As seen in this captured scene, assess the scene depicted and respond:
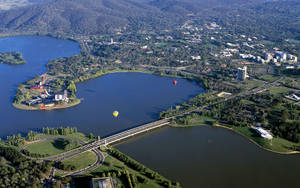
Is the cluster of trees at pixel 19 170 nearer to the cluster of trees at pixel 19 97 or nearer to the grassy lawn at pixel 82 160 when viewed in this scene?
the grassy lawn at pixel 82 160

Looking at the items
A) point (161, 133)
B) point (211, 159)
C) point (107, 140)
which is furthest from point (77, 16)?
point (211, 159)

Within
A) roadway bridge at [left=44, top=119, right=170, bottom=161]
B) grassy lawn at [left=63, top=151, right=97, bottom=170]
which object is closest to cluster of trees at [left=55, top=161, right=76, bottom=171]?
grassy lawn at [left=63, top=151, right=97, bottom=170]

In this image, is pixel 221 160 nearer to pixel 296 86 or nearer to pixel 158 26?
pixel 296 86

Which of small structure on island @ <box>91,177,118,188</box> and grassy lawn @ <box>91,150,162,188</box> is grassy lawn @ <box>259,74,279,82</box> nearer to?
grassy lawn @ <box>91,150,162,188</box>

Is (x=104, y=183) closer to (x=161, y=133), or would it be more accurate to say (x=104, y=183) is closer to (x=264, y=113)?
(x=161, y=133)

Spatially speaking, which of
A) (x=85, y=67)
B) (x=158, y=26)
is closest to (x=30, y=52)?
(x=85, y=67)

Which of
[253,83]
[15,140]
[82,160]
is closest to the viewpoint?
[82,160]

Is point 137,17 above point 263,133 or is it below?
above

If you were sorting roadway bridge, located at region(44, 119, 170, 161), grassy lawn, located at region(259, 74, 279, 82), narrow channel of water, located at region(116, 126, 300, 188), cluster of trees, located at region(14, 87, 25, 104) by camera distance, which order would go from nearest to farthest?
narrow channel of water, located at region(116, 126, 300, 188)
roadway bridge, located at region(44, 119, 170, 161)
cluster of trees, located at region(14, 87, 25, 104)
grassy lawn, located at region(259, 74, 279, 82)
